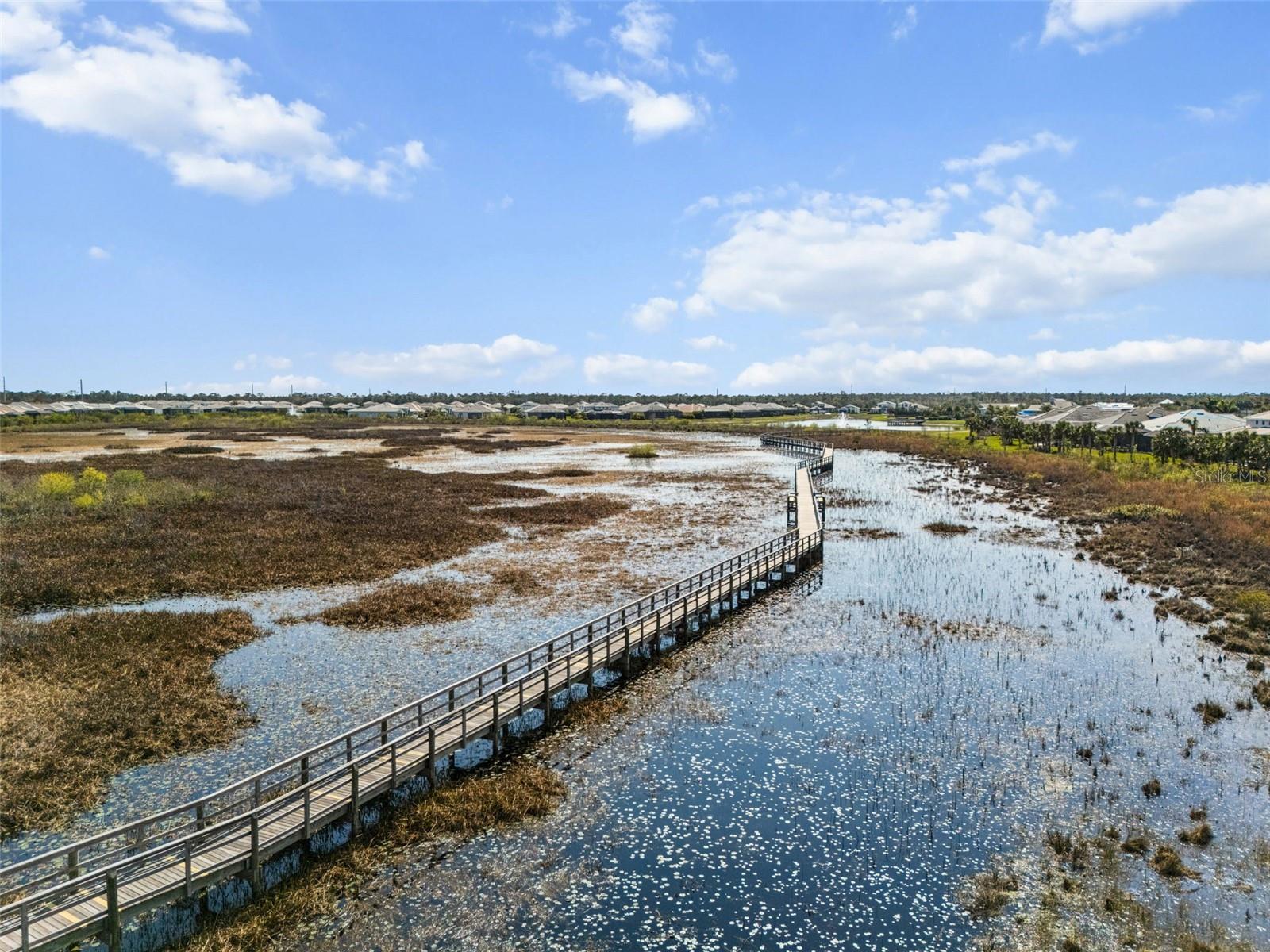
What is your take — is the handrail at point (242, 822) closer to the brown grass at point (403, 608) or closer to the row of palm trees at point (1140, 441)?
the brown grass at point (403, 608)

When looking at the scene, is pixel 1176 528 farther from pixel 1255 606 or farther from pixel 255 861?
pixel 255 861

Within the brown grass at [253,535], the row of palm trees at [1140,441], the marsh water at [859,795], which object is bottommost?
the marsh water at [859,795]

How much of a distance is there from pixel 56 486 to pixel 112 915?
51.5 m

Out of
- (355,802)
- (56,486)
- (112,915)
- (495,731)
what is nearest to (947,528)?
(495,731)

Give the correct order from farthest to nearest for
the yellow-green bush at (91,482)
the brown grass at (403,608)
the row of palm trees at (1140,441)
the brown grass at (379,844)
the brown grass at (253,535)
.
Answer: the row of palm trees at (1140,441) < the yellow-green bush at (91,482) < the brown grass at (253,535) < the brown grass at (403,608) < the brown grass at (379,844)

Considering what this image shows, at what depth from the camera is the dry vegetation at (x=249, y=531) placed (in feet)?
113

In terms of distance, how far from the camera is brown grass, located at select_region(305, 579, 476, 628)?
29.8 m

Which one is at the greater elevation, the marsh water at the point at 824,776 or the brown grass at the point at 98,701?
the brown grass at the point at 98,701

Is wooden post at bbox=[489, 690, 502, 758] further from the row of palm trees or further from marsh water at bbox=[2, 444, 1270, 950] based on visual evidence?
the row of palm trees

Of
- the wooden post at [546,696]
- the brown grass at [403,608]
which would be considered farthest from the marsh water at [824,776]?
the brown grass at [403,608]

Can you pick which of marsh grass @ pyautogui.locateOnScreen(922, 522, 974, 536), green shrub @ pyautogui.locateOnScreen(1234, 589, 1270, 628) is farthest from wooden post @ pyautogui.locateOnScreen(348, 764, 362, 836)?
marsh grass @ pyautogui.locateOnScreen(922, 522, 974, 536)

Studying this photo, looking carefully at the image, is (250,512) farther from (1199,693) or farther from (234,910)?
(1199,693)

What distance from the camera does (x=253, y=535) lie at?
4438 cm

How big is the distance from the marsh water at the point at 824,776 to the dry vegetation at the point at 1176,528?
3961 millimetres
